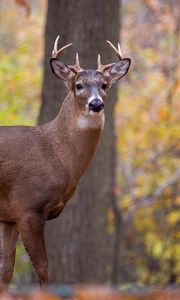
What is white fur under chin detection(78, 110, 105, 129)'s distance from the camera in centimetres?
Answer: 817

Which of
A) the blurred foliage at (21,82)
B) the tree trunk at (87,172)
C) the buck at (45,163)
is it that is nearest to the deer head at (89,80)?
the buck at (45,163)

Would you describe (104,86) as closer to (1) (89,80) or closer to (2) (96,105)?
(1) (89,80)

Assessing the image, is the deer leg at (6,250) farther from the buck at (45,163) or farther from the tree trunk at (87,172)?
the tree trunk at (87,172)

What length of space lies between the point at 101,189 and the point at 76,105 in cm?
408

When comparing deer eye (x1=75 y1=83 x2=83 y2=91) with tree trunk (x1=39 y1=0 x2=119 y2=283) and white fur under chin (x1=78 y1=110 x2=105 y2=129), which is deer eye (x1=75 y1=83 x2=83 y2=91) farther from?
tree trunk (x1=39 y1=0 x2=119 y2=283)

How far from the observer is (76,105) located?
331 inches

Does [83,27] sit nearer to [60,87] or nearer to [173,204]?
[60,87]

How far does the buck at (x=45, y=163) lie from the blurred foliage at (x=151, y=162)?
23.0ft

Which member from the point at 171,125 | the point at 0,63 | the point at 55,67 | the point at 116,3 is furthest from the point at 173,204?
the point at 55,67

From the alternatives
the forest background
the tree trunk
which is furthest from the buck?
the forest background

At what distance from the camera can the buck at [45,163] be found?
8.12 m

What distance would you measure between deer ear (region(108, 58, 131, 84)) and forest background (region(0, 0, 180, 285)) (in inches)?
215

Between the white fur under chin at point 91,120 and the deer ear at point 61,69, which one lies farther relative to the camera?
the deer ear at point 61,69

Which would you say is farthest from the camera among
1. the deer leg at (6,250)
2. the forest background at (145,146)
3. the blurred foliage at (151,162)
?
the blurred foliage at (151,162)
